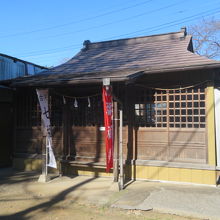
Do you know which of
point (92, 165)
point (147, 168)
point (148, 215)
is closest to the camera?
point (148, 215)

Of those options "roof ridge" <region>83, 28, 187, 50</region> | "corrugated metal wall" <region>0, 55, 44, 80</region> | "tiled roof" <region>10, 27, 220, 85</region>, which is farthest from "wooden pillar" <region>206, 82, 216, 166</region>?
"corrugated metal wall" <region>0, 55, 44, 80</region>

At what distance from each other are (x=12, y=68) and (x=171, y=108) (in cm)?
833

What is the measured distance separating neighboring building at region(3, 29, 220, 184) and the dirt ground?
1.50 metres

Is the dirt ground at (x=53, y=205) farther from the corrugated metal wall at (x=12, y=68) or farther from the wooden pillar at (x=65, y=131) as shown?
the corrugated metal wall at (x=12, y=68)

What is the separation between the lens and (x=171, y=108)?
747 centimetres

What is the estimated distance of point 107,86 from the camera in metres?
6.48

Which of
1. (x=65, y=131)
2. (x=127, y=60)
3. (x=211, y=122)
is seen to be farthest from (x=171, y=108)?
(x=65, y=131)

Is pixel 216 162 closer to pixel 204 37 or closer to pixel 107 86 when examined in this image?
pixel 107 86

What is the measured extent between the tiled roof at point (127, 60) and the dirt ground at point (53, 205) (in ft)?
10.6

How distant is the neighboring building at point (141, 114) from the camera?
7016 millimetres

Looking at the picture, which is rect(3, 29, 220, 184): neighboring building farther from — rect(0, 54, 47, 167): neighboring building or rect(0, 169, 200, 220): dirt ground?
rect(0, 169, 200, 220): dirt ground

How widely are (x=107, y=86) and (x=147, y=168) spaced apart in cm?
295

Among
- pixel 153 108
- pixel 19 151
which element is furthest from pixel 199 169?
pixel 19 151

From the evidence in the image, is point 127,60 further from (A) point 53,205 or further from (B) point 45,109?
(A) point 53,205
